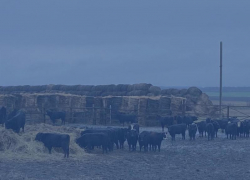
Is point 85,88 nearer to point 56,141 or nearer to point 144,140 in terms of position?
point 144,140

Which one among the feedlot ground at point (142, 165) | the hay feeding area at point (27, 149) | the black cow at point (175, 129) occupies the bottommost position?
the feedlot ground at point (142, 165)

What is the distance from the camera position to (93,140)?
1795 cm

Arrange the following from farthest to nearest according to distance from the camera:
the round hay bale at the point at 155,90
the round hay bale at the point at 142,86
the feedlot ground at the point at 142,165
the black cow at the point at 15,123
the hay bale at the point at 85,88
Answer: the hay bale at the point at 85,88, the round hay bale at the point at 142,86, the round hay bale at the point at 155,90, the black cow at the point at 15,123, the feedlot ground at the point at 142,165

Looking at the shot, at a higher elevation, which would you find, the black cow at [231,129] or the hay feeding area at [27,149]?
the black cow at [231,129]

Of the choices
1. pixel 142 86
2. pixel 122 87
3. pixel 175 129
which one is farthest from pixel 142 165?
pixel 122 87

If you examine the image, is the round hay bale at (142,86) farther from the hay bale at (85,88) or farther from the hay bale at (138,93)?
the hay bale at (85,88)

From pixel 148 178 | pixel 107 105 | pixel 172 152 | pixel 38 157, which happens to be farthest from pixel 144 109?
pixel 148 178

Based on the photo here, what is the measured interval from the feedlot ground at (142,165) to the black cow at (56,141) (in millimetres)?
357

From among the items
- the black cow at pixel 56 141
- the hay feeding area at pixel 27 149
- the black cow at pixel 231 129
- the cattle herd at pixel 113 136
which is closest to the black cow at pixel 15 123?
the cattle herd at pixel 113 136

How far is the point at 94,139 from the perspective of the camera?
1794 centimetres

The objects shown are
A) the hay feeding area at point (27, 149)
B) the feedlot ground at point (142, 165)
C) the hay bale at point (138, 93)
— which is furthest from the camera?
the hay bale at point (138, 93)

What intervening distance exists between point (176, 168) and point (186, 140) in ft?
29.5

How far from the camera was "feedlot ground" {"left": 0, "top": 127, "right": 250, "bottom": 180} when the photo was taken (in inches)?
512

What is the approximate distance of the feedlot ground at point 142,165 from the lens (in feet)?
42.6
